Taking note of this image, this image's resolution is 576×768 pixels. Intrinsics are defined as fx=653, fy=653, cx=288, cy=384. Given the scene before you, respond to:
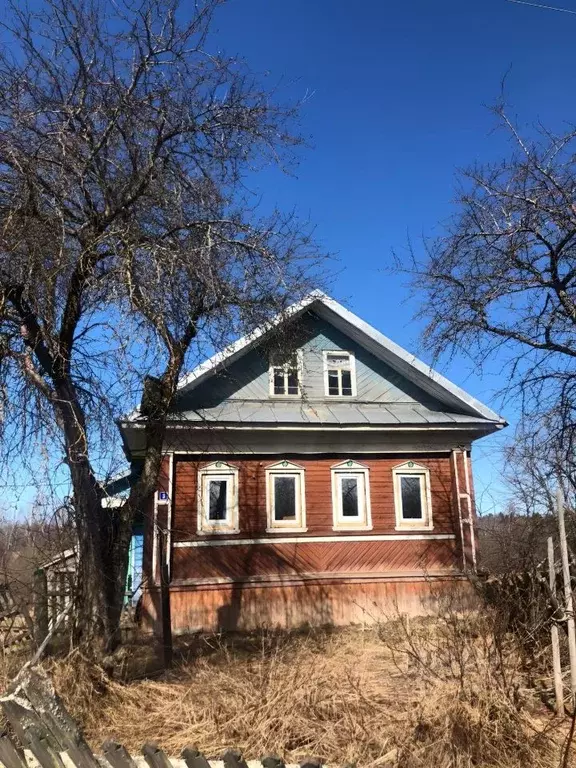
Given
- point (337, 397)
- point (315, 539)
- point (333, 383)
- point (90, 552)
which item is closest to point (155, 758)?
point (90, 552)

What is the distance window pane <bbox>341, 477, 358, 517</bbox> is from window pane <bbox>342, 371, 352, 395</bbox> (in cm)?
210

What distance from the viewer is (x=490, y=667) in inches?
208

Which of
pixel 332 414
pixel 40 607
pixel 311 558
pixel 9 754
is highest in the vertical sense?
pixel 332 414

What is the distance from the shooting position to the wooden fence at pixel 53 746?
10.7 feet

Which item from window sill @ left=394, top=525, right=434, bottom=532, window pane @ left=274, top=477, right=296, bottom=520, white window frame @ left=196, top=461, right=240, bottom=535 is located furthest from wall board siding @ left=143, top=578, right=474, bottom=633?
window pane @ left=274, top=477, right=296, bottom=520

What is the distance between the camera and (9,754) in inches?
151

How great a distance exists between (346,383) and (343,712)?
34.6 feet

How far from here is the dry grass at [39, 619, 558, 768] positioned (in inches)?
181

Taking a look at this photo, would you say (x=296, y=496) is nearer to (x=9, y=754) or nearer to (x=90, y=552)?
(x=90, y=552)

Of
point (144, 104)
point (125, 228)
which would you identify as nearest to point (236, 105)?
point (144, 104)

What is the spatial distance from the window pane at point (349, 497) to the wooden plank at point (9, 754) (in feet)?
34.6

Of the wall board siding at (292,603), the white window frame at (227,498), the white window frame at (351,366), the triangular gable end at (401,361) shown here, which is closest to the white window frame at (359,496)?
the wall board siding at (292,603)

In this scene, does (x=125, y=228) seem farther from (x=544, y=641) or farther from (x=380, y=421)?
(x=380, y=421)

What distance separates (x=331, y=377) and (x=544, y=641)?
9.22 m
